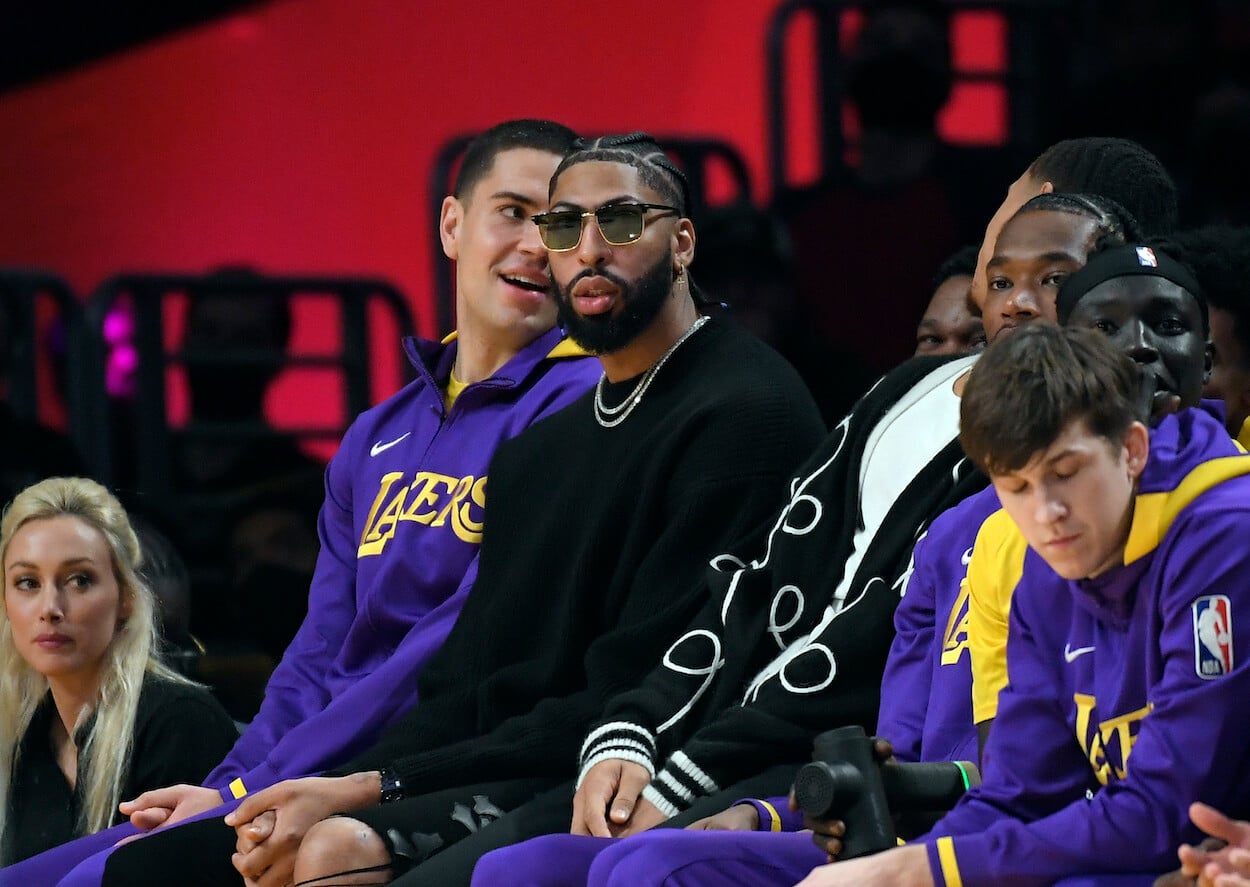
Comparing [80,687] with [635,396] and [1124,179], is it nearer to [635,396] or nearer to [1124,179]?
[635,396]

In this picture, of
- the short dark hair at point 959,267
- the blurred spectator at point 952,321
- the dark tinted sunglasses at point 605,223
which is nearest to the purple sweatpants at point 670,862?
the dark tinted sunglasses at point 605,223

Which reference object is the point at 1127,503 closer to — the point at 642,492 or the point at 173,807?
the point at 642,492

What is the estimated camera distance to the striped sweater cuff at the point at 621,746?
288 cm

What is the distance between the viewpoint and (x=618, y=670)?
306 cm

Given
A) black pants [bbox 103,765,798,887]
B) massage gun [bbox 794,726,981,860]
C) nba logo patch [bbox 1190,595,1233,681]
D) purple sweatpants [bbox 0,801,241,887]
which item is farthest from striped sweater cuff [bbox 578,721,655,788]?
nba logo patch [bbox 1190,595,1233,681]

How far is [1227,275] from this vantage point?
308 cm

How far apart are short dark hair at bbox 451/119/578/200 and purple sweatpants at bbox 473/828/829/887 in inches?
57.2

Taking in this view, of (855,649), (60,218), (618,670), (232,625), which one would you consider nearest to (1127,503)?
(855,649)

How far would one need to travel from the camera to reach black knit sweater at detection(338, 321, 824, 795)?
3.08 meters

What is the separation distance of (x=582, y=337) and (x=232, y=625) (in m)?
2.35

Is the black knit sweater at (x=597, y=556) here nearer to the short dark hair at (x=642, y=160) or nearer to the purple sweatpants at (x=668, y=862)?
the short dark hair at (x=642, y=160)

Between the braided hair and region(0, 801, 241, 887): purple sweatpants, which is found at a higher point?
the braided hair

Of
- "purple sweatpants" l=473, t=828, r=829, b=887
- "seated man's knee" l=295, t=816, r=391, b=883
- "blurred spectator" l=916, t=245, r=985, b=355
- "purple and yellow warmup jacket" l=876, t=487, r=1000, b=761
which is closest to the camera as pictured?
"purple sweatpants" l=473, t=828, r=829, b=887

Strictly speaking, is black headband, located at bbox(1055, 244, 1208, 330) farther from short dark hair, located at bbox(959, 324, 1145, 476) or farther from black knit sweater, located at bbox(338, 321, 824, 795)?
black knit sweater, located at bbox(338, 321, 824, 795)
